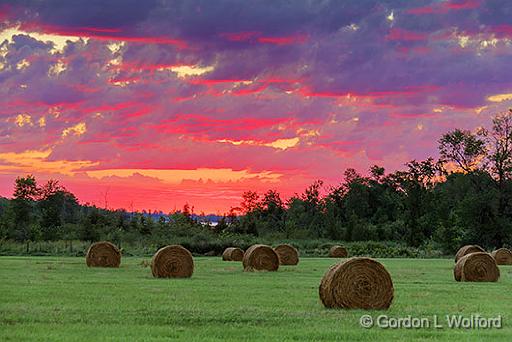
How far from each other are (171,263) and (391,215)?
8286 cm

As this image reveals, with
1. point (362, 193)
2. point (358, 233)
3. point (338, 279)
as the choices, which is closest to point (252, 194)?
point (362, 193)

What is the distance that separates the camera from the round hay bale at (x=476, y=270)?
2998cm

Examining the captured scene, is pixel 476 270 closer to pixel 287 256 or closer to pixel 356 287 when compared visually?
pixel 356 287

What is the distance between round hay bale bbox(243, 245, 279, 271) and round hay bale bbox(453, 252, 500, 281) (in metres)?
8.47

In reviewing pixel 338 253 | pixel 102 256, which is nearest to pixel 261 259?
pixel 102 256

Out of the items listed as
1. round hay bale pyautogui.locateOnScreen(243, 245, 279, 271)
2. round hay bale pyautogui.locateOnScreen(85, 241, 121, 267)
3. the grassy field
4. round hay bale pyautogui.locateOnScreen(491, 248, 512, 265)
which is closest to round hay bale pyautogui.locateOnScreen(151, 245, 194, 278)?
the grassy field

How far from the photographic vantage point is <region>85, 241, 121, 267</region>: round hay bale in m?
36.4

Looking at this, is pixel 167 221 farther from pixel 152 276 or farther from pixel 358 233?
pixel 152 276

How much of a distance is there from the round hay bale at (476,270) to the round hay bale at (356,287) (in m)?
12.7

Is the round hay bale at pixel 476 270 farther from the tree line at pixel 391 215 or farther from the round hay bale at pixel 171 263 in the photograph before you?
the tree line at pixel 391 215

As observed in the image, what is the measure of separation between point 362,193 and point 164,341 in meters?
102

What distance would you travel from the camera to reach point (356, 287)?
1795cm

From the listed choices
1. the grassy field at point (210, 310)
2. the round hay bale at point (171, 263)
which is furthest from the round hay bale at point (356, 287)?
the round hay bale at point (171, 263)

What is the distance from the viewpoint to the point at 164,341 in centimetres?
1237
